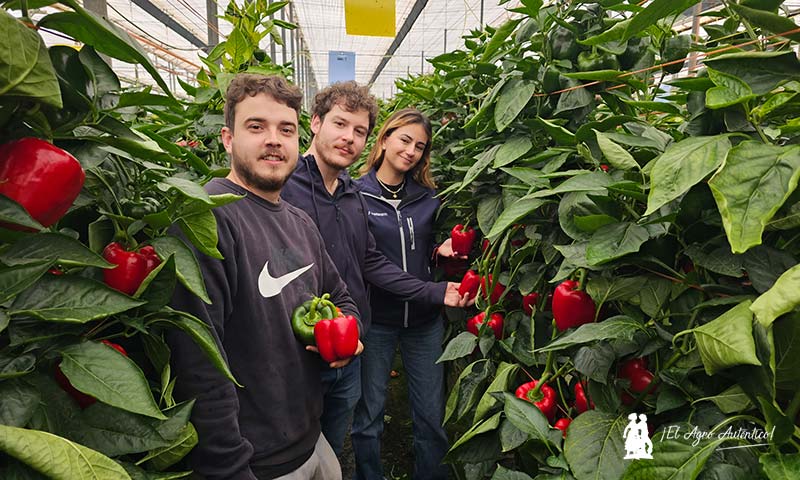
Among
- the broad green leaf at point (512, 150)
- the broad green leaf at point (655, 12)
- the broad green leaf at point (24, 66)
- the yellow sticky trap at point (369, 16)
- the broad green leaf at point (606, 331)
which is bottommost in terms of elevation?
the broad green leaf at point (606, 331)

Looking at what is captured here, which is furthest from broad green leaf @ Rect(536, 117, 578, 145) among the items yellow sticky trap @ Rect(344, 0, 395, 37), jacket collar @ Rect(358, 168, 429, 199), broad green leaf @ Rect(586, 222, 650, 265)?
yellow sticky trap @ Rect(344, 0, 395, 37)

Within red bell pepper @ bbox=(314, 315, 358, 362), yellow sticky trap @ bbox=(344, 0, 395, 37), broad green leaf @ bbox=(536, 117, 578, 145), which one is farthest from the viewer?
yellow sticky trap @ bbox=(344, 0, 395, 37)

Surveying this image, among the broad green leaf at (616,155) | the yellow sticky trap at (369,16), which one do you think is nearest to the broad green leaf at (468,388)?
the broad green leaf at (616,155)

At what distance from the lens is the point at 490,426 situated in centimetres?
116

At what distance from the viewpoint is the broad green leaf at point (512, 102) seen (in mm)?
1429

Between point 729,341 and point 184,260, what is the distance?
80 cm

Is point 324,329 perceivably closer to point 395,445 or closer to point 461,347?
point 461,347

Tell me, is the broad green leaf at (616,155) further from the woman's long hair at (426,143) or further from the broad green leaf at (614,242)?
the woman's long hair at (426,143)

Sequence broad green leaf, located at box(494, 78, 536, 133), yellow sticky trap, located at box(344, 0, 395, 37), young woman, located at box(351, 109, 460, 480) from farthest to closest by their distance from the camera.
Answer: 1. yellow sticky trap, located at box(344, 0, 395, 37)
2. young woman, located at box(351, 109, 460, 480)
3. broad green leaf, located at box(494, 78, 536, 133)

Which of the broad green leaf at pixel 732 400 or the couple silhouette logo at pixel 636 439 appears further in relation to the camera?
the couple silhouette logo at pixel 636 439

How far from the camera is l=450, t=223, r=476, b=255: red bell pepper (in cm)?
216

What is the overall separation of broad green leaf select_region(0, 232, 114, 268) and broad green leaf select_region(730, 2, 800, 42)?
900mm

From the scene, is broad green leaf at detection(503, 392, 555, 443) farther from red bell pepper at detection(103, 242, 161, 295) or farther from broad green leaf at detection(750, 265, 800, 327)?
red bell pepper at detection(103, 242, 161, 295)

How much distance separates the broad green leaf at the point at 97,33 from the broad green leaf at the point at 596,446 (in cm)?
87
